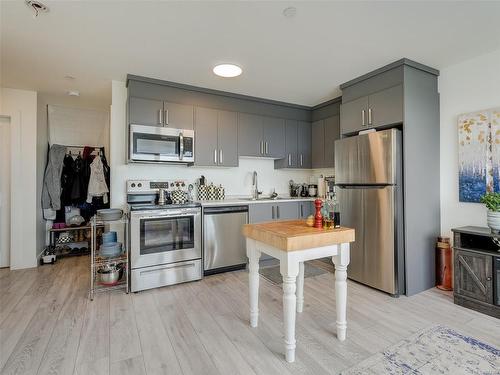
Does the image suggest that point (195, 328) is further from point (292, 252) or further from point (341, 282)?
point (341, 282)

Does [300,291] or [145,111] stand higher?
[145,111]

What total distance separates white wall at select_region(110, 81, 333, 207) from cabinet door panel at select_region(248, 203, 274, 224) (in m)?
0.66

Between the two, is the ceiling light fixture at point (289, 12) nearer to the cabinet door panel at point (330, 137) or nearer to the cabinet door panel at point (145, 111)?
the cabinet door panel at point (145, 111)

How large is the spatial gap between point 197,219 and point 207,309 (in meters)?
1.09

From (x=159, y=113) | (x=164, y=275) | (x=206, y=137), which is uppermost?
(x=159, y=113)

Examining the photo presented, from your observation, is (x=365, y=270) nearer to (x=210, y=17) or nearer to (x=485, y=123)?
(x=485, y=123)

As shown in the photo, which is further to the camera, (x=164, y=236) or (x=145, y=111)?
(x=145, y=111)

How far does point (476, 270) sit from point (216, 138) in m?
→ 3.27

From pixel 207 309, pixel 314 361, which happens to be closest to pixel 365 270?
pixel 314 361

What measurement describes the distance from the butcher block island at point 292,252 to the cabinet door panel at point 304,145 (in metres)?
2.49

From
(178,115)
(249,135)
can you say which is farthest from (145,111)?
(249,135)

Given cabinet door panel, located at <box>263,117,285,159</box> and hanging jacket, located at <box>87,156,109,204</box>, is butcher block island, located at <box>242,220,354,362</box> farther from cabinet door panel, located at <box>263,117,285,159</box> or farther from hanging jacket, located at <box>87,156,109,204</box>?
hanging jacket, located at <box>87,156,109,204</box>

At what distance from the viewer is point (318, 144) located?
4.40 meters

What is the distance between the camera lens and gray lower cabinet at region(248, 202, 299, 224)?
3602 mm
